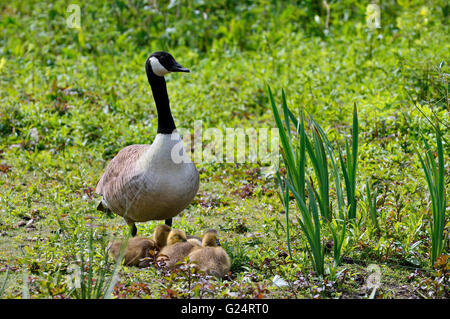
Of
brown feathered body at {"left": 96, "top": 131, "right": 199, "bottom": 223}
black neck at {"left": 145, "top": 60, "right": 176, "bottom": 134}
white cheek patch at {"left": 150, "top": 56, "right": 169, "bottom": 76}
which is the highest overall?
white cheek patch at {"left": 150, "top": 56, "right": 169, "bottom": 76}

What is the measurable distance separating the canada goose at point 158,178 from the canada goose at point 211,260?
60cm

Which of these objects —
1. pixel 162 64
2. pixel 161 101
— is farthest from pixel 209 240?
pixel 162 64

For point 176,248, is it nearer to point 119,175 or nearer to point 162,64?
point 119,175

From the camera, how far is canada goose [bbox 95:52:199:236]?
4641mm

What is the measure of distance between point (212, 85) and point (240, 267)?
4.39 metres

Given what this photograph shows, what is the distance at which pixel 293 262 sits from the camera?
4297 millimetres

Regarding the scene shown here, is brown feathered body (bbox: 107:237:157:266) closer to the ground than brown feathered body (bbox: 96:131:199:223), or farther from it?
closer to the ground

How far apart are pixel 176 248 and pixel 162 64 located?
162 centimetres

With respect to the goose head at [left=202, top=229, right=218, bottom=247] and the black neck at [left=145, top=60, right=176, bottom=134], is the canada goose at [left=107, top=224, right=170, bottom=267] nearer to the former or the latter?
the goose head at [left=202, top=229, right=218, bottom=247]

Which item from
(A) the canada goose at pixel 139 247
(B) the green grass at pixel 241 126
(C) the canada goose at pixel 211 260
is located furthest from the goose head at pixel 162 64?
(C) the canada goose at pixel 211 260

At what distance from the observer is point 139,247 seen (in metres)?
4.39

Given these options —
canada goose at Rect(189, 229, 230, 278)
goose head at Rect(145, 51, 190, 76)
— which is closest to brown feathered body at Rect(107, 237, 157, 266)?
canada goose at Rect(189, 229, 230, 278)

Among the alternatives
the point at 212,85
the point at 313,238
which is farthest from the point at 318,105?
the point at 313,238
